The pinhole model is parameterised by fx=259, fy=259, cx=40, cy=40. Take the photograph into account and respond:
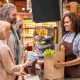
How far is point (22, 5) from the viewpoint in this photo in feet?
43.7

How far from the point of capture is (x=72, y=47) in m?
2.85

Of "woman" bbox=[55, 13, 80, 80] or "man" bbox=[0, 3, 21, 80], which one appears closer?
Result: "woman" bbox=[55, 13, 80, 80]

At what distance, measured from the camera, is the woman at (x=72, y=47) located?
2784 millimetres

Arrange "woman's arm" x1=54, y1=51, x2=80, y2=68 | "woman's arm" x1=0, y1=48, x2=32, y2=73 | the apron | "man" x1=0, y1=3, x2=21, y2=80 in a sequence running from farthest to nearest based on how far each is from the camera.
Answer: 1. "man" x1=0, y1=3, x2=21, y2=80
2. the apron
3. "woman's arm" x1=54, y1=51, x2=80, y2=68
4. "woman's arm" x1=0, y1=48, x2=32, y2=73

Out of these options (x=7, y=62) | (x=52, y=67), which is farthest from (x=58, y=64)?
(x=7, y=62)

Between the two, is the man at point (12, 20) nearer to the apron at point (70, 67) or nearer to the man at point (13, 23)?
the man at point (13, 23)

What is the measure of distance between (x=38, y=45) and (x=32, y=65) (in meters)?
0.49

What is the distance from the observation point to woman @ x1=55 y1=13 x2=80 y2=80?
2.78 meters

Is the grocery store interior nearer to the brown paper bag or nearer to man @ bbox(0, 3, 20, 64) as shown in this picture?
→ the brown paper bag

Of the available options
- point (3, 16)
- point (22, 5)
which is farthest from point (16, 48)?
point (22, 5)

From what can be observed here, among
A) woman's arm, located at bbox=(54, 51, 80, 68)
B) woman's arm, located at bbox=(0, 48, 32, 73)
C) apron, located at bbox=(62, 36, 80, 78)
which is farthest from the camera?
apron, located at bbox=(62, 36, 80, 78)

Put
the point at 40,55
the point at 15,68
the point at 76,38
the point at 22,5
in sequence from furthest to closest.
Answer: the point at 22,5, the point at 40,55, the point at 76,38, the point at 15,68

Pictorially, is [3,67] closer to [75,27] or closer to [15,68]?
[15,68]

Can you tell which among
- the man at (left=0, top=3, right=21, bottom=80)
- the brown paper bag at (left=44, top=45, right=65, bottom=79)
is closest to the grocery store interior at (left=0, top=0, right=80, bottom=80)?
the brown paper bag at (left=44, top=45, right=65, bottom=79)
